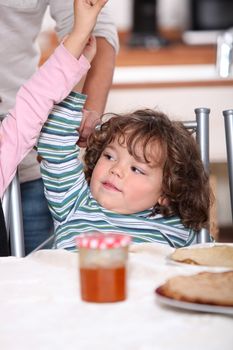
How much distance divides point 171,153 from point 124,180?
0.45 ft

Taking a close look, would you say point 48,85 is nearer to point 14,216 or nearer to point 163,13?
point 14,216

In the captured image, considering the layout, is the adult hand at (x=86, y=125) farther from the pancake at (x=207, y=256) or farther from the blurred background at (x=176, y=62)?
the blurred background at (x=176, y=62)

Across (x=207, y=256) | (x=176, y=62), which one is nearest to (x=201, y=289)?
(x=207, y=256)

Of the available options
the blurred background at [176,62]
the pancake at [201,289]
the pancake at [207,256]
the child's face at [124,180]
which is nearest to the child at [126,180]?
the child's face at [124,180]

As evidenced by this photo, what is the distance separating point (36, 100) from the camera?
1679mm

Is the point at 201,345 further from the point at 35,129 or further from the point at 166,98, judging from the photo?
A: the point at 166,98

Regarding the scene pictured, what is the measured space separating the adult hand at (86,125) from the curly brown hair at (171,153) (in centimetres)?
1

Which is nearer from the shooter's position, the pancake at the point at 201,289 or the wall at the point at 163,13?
the pancake at the point at 201,289

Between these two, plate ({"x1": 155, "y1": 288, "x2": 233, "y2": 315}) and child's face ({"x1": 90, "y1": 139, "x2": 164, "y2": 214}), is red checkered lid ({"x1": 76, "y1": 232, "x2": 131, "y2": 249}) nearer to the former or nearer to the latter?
plate ({"x1": 155, "y1": 288, "x2": 233, "y2": 315})

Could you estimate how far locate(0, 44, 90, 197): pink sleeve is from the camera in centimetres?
167

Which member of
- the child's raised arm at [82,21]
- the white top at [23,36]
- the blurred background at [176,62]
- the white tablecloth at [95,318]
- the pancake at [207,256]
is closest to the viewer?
the white tablecloth at [95,318]

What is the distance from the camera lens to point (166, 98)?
4098 mm

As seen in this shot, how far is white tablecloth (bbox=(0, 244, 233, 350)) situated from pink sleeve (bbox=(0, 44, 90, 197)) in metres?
0.46

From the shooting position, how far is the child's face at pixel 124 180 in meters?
1.71
